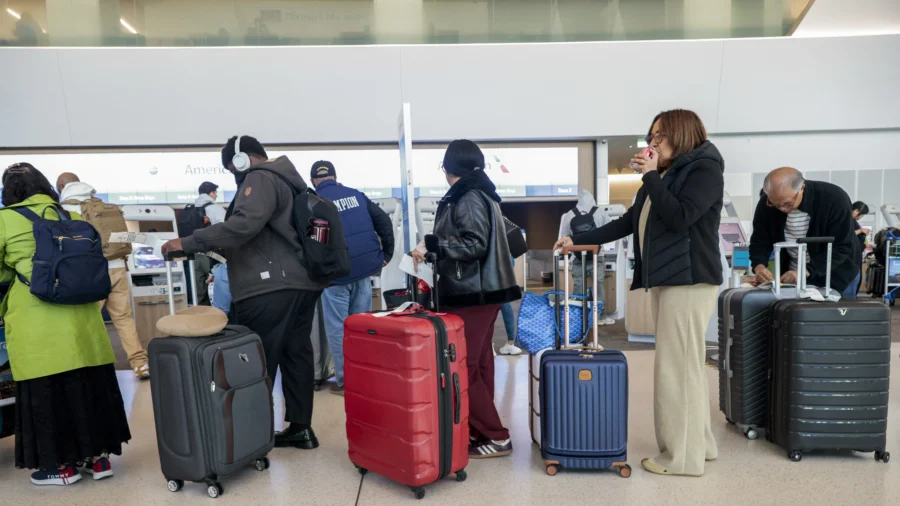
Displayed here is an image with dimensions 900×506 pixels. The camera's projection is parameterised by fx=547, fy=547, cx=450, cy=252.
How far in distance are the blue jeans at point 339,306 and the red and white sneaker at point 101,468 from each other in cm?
145

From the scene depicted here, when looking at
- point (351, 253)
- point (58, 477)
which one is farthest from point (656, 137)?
point (58, 477)

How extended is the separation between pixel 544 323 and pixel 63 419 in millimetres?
2154

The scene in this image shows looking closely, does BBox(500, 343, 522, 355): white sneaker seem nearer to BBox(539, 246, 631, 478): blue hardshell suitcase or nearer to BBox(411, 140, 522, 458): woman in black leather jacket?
BBox(411, 140, 522, 458): woman in black leather jacket

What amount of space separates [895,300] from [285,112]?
918cm

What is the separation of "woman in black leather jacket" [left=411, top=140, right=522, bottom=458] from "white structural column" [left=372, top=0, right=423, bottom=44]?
5.38 metres

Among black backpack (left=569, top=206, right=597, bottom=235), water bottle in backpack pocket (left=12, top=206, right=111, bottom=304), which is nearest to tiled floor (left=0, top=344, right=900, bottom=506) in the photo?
water bottle in backpack pocket (left=12, top=206, right=111, bottom=304)

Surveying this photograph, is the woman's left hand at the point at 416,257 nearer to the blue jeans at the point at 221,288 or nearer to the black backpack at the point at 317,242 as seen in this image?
the black backpack at the point at 317,242

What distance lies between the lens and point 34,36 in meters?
6.89

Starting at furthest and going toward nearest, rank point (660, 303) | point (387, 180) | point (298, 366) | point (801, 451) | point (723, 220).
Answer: point (387, 180), point (723, 220), point (298, 366), point (801, 451), point (660, 303)

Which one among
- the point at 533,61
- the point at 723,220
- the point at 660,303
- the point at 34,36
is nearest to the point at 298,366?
the point at 660,303

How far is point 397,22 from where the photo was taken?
23.7 feet

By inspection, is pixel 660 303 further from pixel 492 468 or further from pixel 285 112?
pixel 285 112

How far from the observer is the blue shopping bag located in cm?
269

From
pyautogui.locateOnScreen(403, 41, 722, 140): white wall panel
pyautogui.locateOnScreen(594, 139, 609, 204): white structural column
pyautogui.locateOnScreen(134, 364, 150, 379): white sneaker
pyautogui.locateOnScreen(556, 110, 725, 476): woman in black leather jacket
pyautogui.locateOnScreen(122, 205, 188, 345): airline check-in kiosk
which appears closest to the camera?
pyautogui.locateOnScreen(556, 110, 725, 476): woman in black leather jacket
